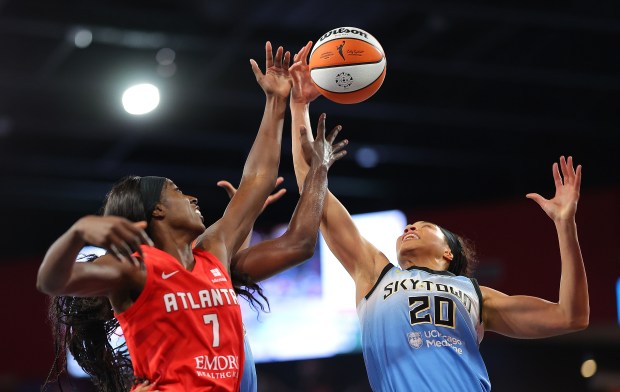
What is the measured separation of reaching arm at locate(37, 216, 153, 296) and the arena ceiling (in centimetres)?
667

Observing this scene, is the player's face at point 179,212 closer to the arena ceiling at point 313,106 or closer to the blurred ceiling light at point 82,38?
the arena ceiling at point 313,106

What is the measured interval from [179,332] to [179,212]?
561 millimetres

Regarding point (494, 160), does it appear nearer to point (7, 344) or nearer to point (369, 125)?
point (369, 125)

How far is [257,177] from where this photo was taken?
15.2ft

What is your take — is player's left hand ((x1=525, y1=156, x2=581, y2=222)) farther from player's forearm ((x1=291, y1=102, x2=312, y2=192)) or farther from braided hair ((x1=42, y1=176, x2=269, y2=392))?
braided hair ((x1=42, y1=176, x2=269, y2=392))

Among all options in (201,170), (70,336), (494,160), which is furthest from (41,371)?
(70,336)

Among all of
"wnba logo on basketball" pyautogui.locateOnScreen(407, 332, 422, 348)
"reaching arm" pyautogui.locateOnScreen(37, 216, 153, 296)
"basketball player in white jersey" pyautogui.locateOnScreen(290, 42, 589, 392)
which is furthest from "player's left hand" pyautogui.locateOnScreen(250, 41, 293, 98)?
"reaching arm" pyautogui.locateOnScreen(37, 216, 153, 296)

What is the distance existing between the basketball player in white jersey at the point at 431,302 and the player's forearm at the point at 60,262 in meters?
1.88

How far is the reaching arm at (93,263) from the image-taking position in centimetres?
333

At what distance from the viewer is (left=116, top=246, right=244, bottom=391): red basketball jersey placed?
3828 mm

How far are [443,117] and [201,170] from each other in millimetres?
3990

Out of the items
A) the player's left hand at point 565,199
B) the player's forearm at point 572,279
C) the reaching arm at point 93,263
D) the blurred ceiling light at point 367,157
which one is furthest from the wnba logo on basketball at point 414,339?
the blurred ceiling light at point 367,157

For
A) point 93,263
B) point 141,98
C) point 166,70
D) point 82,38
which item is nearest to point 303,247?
point 93,263

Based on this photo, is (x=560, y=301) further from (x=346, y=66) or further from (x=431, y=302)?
(x=346, y=66)
